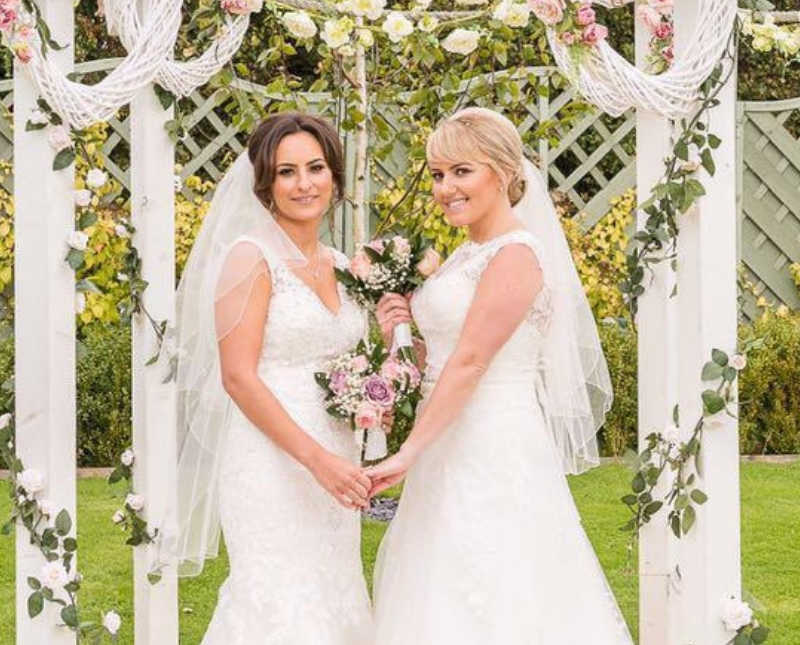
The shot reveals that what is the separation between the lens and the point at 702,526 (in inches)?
134

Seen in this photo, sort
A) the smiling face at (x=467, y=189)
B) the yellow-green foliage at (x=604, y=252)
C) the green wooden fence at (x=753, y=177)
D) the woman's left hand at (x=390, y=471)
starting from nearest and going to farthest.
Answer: the woman's left hand at (x=390, y=471), the smiling face at (x=467, y=189), the yellow-green foliage at (x=604, y=252), the green wooden fence at (x=753, y=177)

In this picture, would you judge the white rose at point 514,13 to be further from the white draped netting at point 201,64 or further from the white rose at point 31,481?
the white rose at point 31,481

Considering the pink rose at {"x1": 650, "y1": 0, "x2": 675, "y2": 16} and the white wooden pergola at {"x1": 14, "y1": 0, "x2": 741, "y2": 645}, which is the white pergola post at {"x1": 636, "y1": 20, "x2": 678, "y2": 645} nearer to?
the white wooden pergola at {"x1": 14, "y1": 0, "x2": 741, "y2": 645}

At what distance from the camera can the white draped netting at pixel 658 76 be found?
3.32 m

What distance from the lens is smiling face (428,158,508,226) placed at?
3.59m

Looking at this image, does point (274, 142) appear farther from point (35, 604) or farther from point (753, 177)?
Answer: point (753, 177)

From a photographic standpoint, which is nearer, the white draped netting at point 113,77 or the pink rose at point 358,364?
the white draped netting at point 113,77

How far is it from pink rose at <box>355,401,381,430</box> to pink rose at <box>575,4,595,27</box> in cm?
106

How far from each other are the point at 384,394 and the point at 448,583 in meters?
0.50

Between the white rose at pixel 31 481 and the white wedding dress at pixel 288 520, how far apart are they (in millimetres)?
557

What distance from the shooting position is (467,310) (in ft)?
11.7

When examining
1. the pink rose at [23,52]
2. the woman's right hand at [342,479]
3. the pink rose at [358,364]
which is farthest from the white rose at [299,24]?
the woman's right hand at [342,479]

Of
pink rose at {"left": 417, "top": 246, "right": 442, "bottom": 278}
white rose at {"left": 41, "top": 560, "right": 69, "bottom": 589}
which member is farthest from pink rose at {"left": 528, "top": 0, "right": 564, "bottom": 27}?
white rose at {"left": 41, "top": 560, "right": 69, "bottom": 589}

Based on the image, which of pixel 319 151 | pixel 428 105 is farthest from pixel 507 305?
pixel 428 105
